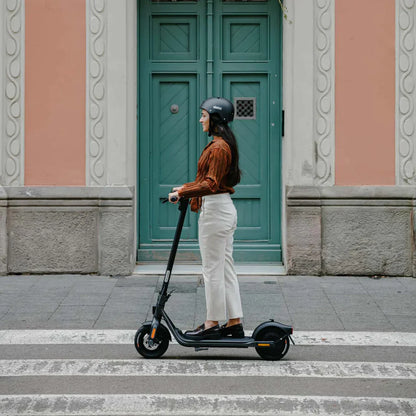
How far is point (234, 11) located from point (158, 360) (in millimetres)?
6060

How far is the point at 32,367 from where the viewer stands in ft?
21.7

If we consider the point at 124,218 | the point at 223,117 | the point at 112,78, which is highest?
the point at 112,78

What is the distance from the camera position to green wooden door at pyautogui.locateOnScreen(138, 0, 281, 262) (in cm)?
1153

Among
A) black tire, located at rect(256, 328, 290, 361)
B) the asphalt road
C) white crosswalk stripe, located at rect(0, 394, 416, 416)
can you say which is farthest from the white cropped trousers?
white crosswalk stripe, located at rect(0, 394, 416, 416)

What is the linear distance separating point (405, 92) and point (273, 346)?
5267 millimetres

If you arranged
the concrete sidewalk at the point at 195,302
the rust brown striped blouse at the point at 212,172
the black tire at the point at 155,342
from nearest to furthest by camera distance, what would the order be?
the rust brown striped blouse at the point at 212,172 → the black tire at the point at 155,342 → the concrete sidewalk at the point at 195,302

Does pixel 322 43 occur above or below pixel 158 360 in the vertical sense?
above

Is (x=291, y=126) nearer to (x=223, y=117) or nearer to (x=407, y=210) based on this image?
(x=407, y=210)

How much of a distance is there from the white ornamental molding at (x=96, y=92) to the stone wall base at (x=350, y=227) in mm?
2403

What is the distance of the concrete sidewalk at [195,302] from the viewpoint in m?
8.38

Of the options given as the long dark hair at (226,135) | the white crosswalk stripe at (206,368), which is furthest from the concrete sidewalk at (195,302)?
the long dark hair at (226,135)

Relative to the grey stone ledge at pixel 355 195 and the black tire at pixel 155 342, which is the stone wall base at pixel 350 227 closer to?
the grey stone ledge at pixel 355 195

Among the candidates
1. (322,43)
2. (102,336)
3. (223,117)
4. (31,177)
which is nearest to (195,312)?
(102,336)

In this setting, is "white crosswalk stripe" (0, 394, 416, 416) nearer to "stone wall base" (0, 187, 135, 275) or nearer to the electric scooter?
the electric scooter
